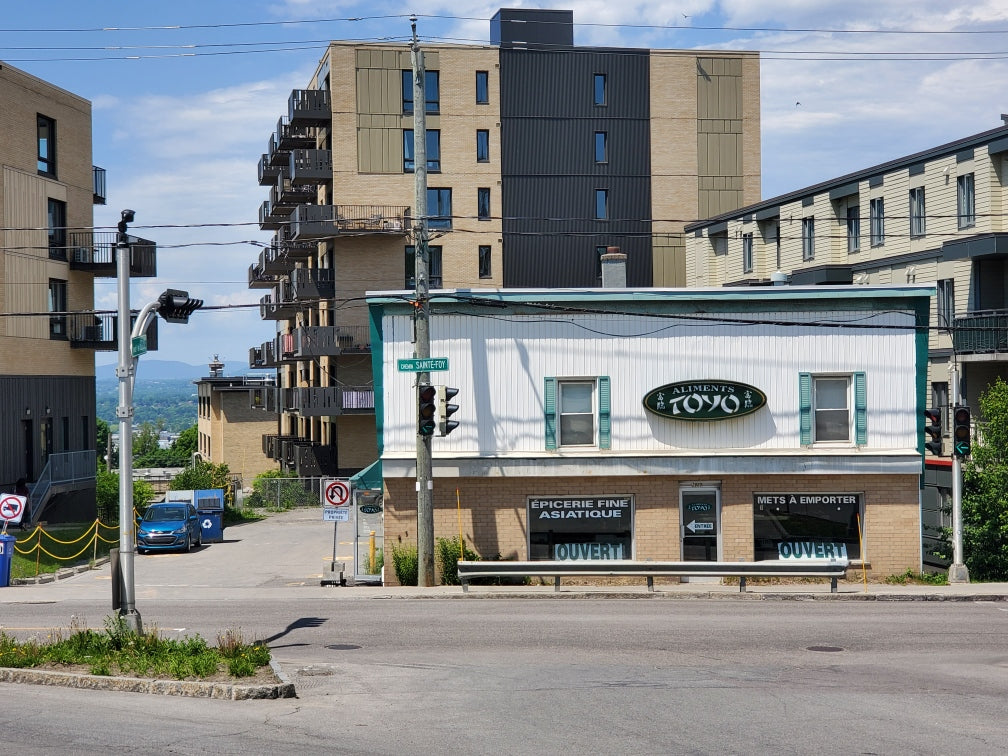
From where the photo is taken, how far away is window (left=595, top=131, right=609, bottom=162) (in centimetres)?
6250

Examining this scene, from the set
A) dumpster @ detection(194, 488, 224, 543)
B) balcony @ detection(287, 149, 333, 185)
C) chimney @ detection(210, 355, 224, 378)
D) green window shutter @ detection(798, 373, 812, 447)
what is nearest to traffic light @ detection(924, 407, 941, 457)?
green window shutter @ detection(798, 373, 812, 447)

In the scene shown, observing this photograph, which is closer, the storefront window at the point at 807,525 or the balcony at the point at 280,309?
the storefront window at the point at 807,525

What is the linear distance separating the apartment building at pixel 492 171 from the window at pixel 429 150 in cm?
8

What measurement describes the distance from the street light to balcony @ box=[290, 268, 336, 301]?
40901 millimetres

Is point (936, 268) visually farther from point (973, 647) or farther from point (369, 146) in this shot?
point (369, 146)

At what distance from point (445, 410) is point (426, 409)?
53cm

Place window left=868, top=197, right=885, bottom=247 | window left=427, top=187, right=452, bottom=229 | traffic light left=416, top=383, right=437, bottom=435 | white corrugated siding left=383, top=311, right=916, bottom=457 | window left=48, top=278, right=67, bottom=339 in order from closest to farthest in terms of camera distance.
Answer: traffic light left=416, top=383, right=437, bottom=435 < white corrugated siding left=383, top=311, right=916, bottom=457 < window left=868, top=197, right=885, bottom=247 < window left=48, top=278, right=67, bottom=339 < window left=427, top=187, right=452, bottom=229

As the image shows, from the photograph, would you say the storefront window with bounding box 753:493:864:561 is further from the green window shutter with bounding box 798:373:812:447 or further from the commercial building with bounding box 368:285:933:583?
the green window shutter with bounding box 798:373:812:447

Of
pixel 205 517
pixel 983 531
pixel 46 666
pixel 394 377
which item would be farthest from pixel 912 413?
pixel 205 517

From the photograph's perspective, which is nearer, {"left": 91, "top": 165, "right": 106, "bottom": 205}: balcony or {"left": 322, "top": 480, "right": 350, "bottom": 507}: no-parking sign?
{"left": 322, "top": 480, "right": 350, "bottom": 507}: no-parking sign

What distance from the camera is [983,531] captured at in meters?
27.3

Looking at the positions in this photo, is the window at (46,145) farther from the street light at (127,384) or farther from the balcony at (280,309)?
the street light at (127,384)

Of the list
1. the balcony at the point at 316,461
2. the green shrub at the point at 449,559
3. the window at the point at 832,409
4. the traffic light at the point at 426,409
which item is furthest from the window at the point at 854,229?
the balcony at the point at 316,461

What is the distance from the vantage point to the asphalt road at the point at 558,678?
12.0 m
